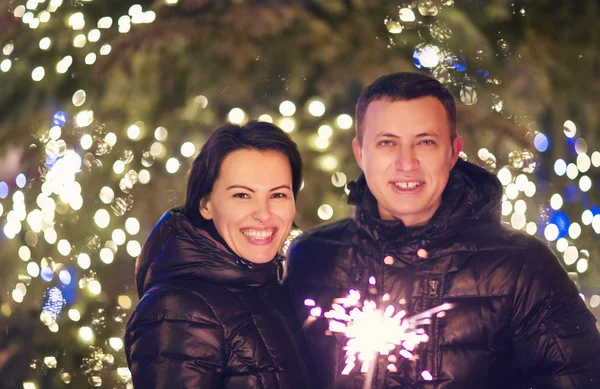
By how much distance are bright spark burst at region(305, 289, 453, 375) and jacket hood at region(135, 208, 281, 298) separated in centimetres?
33

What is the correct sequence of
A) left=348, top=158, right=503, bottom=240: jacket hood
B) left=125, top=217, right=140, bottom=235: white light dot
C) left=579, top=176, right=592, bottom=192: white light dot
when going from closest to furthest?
1. left=348, top=158, right=503, bottom=240: jacket hood
2. left=125, top=217, right=140, bottom=235: white light dot
3. left=579, top=176, right=592, bottom=192: white light dot

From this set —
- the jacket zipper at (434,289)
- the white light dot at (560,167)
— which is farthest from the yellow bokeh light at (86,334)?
the white light dot at (560,167)

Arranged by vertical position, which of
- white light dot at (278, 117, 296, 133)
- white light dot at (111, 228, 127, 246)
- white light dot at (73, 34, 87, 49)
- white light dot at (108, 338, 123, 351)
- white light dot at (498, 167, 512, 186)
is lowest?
white light dot at (108, 338, 123, 351)

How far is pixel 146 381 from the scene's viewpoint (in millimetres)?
2186

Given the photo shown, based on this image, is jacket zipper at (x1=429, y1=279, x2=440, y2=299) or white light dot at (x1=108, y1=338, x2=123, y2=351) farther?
white light dot at (x1=108, y1=338, x2=123, y2=351)

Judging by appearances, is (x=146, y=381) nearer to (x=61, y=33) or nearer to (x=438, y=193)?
(x=438, y=193)

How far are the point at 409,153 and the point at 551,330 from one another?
2.30ft

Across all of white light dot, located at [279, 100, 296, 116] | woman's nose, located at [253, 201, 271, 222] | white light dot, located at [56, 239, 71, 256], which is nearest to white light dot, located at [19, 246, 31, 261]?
white light dot, located at [56, 239, 71, 256]

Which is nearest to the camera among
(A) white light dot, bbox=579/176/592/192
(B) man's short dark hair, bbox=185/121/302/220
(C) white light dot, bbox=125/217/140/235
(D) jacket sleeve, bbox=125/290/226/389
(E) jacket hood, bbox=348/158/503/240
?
(D) jacket sleeve, bbox=125/290/226/389

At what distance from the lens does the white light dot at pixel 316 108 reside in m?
3.04

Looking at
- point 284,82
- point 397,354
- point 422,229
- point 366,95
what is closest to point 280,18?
point 284,82

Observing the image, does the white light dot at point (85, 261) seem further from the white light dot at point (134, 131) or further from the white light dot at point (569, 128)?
the white light dot at point (569, 128)

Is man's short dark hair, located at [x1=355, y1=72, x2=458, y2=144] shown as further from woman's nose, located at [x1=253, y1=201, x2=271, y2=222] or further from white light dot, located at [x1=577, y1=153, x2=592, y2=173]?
white light dot, located at [x1=577, y1=153, x2=592, y2=173]

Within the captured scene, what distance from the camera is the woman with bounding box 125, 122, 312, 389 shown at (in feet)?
7.29
